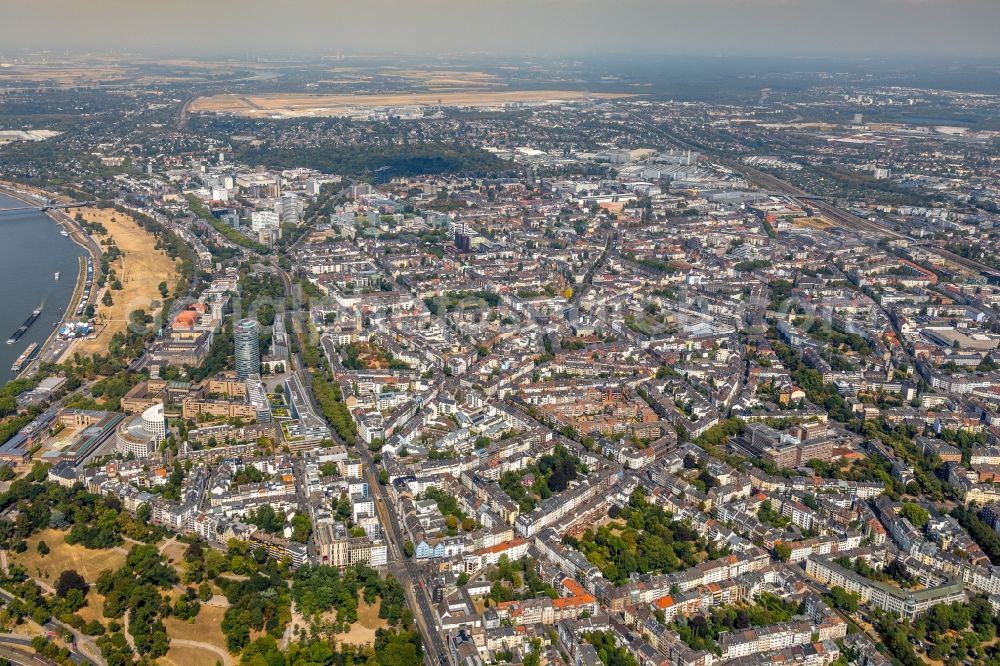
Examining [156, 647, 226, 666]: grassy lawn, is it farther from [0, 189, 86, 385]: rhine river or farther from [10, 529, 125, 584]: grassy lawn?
[0, 189, 86, 385]: rhine river

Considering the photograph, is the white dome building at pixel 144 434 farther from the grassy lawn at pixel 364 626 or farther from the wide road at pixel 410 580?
the grassy lawn at pixel 364 626

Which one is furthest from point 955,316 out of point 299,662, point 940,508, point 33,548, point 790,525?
point 33,548

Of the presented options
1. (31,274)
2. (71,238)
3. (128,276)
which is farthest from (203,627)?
(71,238)

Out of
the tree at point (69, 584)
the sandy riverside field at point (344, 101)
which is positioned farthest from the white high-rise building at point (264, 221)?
the sandy riverside field at point (344, 101)

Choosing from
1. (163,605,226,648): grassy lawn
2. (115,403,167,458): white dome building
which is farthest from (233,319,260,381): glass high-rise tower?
(163,605,226,648): grassy lawn

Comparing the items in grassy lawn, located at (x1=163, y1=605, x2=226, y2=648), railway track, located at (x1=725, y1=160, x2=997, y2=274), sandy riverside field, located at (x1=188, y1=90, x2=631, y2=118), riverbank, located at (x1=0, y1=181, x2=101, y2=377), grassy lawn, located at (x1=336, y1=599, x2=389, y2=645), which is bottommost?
riverbank, located at (x1=0, y1=181, x2=101, y2=377)

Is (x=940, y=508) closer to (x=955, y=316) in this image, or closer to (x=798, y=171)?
(x=955, y=316)
